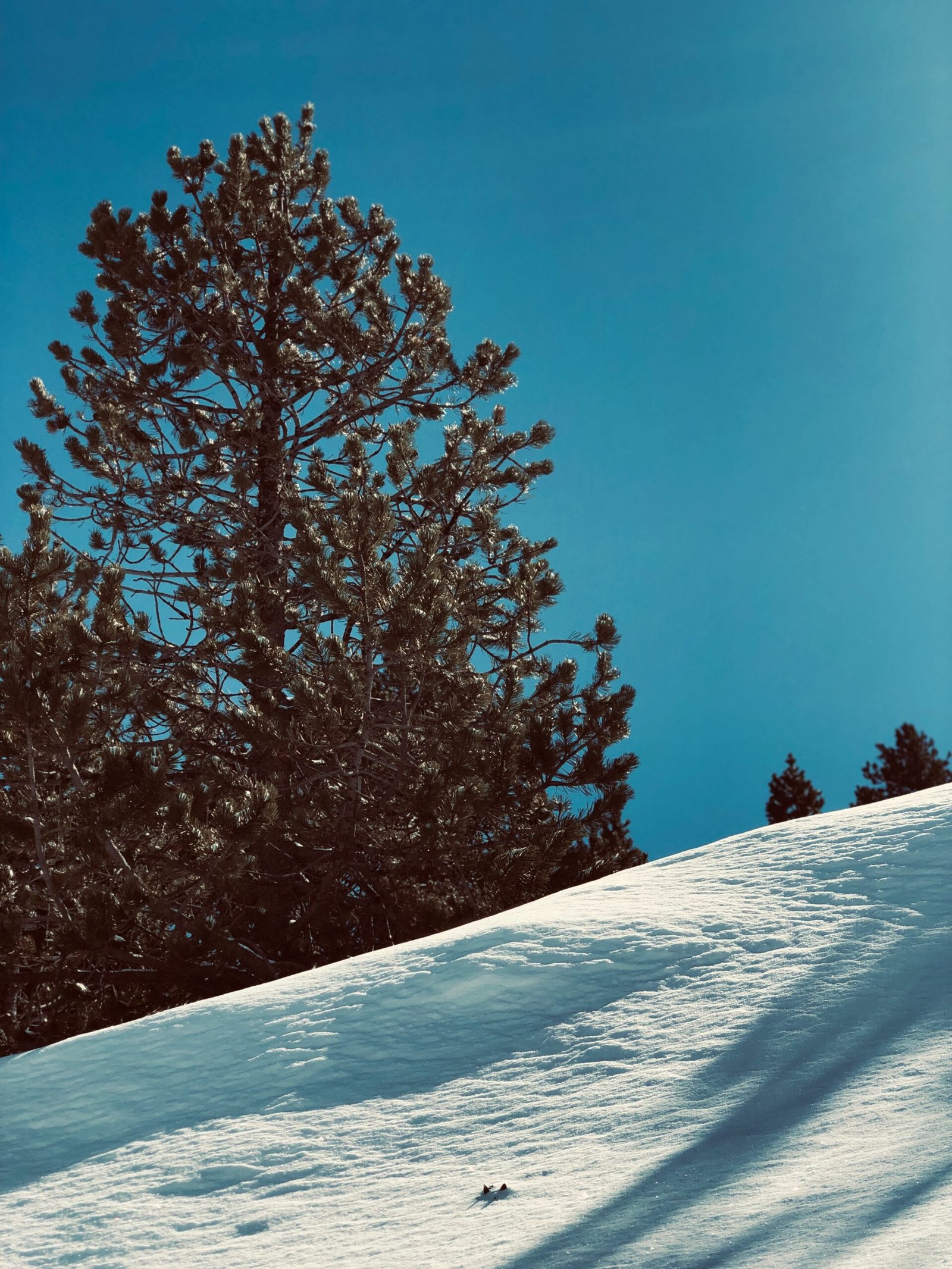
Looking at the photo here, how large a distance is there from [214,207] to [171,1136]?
8490mm

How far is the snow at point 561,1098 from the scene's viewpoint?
2.26 meters

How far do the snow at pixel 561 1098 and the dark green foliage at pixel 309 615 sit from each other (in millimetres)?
2502

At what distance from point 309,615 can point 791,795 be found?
80.9ft

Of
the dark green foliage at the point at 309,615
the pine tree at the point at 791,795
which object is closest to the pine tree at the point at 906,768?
the pine tree at the point at 791,795

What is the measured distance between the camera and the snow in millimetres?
2264

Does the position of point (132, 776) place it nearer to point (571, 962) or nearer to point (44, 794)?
point (44, 794)

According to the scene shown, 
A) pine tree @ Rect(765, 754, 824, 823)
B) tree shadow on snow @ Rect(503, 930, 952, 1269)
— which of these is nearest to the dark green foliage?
tree shadow on snow @ Rect(503, 930, 952, 1269)

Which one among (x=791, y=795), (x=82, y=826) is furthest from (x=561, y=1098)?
(x=791, y=795)

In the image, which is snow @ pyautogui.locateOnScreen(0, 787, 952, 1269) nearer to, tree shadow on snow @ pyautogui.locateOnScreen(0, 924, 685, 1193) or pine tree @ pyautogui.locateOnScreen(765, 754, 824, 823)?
tree shadow on snow @ pyautogui.locateOnScreen(0, 924, 685, 1193)

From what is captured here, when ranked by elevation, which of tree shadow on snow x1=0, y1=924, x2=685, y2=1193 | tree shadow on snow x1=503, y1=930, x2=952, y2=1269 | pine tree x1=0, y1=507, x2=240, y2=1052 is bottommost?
tree shadow on snow x1=503, y1=930, x2=952, y2=1269

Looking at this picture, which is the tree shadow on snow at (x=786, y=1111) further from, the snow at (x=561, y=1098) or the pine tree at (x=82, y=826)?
the pine tree at (x=82, y=826)

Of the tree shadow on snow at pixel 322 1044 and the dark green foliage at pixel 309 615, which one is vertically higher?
the dark green foliage at pixel 309 615

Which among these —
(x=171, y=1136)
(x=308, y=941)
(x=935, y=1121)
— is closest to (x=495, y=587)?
(x=308, y=941)

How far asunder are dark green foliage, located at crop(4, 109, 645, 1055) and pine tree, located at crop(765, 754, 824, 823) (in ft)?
71.5
